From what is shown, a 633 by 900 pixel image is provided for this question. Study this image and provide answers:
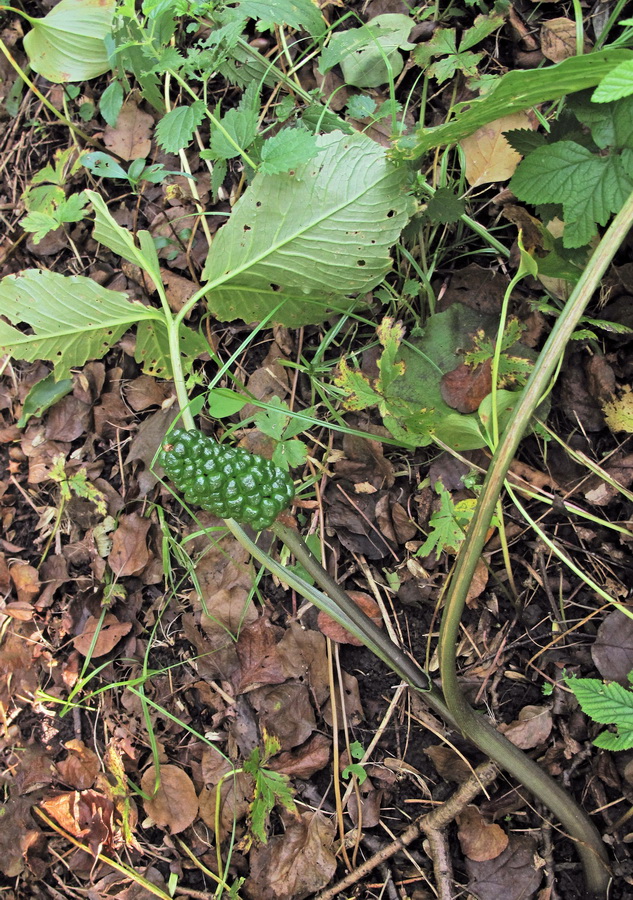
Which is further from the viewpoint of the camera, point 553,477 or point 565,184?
point 553,477

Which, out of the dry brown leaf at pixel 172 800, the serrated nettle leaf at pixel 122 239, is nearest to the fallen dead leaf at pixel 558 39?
the serrated nettle leaf at pixel 122 239

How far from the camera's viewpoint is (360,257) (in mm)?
1604

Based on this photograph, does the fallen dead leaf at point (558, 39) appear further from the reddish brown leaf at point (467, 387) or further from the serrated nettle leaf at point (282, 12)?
the reddish brown leaf at point (467, 387)

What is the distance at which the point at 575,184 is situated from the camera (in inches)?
54.9

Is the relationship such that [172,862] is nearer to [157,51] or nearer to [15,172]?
[157,51]

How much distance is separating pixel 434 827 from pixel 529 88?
1.71 m

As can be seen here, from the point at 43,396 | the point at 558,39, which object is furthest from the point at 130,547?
the point at 558,39

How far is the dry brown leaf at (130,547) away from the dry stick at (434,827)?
1032 millimetres

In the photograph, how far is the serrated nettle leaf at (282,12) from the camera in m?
1.60

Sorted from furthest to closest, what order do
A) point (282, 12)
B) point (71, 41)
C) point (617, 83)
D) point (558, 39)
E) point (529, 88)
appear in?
point (71, 41)
point (558, 39)
point (282, 12)
point (529, 88)
point (617, 83)

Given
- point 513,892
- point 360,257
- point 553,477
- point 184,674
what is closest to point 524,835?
point 513,892

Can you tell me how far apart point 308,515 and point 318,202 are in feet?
2.78

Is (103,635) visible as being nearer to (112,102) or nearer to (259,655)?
(259,655)

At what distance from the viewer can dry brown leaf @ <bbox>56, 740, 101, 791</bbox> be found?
1.96 m
